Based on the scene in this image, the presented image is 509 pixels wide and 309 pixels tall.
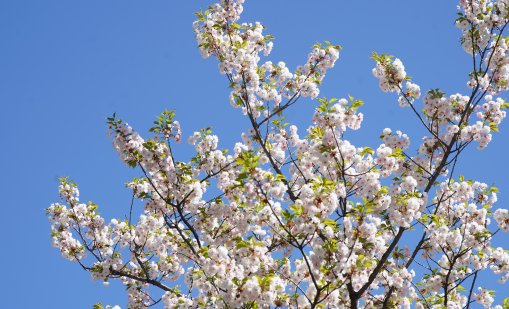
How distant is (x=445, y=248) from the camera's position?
1038 centimetres

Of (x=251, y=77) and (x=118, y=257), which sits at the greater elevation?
(x=251, y=77)

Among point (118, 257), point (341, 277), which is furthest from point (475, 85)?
point (118, 257)

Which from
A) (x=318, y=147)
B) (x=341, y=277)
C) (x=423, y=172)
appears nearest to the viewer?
(x=341, y=277)

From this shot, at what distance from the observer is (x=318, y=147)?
884 centimetres

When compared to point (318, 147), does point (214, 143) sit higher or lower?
higher

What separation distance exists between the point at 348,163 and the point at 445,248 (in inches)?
114

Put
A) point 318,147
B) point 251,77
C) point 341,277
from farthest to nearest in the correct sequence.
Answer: point 251,77, point 318,147, point 341,277

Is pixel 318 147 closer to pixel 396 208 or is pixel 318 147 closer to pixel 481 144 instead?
pixel 396 208

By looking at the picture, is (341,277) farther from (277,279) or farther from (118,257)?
(118,257)

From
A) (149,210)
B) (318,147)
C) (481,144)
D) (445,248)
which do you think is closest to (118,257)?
(149,210)

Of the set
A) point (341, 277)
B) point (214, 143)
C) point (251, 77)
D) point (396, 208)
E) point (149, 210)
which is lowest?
point (341, 277)

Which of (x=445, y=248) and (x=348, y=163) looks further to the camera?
(x=445, y=248)

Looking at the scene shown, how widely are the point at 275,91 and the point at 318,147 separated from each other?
2.88 meters

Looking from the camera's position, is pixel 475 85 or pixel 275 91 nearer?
pixel 475 85
